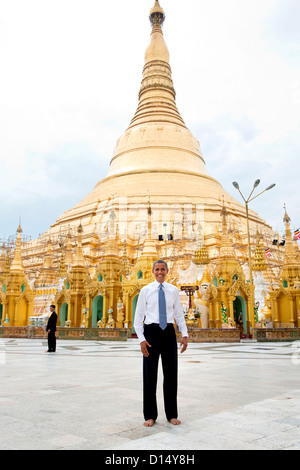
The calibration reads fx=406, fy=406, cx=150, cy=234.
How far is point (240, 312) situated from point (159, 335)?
21334 millimetres

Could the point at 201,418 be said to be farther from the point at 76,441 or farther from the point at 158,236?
the point at 158,236

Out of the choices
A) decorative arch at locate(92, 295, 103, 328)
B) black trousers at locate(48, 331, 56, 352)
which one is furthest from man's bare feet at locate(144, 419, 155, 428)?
decorative arch at locate(92, 295, 103, 328)

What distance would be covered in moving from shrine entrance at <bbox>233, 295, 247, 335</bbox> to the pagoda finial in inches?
1792

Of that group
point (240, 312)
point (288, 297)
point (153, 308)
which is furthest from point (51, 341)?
point (288, 297)

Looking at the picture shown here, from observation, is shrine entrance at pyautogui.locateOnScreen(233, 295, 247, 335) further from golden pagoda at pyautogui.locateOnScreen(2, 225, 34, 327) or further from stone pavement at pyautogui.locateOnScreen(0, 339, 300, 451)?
stone pavement at pyautogui.locateOnScreen(0, 339, 300, 451)

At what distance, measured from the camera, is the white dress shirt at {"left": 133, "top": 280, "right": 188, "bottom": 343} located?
13.3 ft

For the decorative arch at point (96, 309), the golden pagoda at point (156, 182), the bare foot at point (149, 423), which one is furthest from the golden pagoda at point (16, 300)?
the bare foot at point (149, 423)

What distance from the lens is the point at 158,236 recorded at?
3500 cm

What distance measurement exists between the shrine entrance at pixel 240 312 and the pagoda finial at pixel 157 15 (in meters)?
45.5

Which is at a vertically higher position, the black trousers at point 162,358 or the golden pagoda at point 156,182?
the golden pagoda at point 156,182

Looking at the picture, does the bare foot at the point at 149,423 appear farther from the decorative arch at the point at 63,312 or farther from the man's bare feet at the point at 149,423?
the decorative arch at the point at 63,312

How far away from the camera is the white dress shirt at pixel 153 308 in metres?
4.04

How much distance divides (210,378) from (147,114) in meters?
45.3
